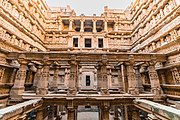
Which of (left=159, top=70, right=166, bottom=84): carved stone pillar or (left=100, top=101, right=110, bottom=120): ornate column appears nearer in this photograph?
(left=100, top=101, right=110, bottom=120): ornate column

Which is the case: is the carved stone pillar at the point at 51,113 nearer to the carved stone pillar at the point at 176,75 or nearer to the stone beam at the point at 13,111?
the stone beam at the point at 13,111

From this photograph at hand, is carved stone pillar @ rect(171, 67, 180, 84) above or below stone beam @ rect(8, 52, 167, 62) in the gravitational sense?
below

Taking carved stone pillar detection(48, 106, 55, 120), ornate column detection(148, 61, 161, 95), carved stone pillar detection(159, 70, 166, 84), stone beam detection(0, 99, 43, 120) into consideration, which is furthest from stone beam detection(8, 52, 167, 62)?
carved stone pillar detection(48, 106, 55, 120)

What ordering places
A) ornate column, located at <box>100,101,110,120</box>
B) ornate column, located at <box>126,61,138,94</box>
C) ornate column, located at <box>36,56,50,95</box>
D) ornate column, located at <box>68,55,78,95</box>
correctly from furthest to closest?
ornate column, located at <box>126,61,138,94</box>
ornate column, located at <box>68,55,78,95</box>
ornate column, located at <box>36,56,50,95</box>
ornate column, located at <box>100,101,110,120</box>

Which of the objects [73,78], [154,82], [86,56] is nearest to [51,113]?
[73,78]

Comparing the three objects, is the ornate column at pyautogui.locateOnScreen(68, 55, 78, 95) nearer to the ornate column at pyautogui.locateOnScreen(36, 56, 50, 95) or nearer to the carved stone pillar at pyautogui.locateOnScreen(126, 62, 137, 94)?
the ornate column at pyautogui.locateOnScreen(36, 56, 50, 95)

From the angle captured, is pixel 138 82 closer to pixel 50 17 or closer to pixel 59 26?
pixel 59 26

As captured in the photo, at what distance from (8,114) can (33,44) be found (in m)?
11.7

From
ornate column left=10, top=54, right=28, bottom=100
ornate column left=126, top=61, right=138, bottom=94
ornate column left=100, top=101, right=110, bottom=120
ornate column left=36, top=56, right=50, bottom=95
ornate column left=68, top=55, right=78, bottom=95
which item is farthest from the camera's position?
ornate column left=126, top=61, right=138, bottom=94

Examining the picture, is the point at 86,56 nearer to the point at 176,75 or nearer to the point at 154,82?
the point at 154,82

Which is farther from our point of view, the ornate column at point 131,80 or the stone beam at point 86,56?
the stone beam at point 86,56

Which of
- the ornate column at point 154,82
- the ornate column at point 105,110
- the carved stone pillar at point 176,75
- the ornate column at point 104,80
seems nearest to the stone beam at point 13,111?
the ornate column at point 105,110

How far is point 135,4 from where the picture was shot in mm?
18000

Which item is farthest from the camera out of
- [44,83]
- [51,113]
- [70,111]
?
[51,113]
